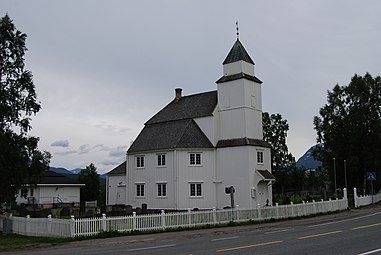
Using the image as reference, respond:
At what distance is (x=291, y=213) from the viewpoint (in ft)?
107

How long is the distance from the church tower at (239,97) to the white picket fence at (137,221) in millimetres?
12126

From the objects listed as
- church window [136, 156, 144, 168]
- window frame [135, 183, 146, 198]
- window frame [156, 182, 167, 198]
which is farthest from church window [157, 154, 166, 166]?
window frame [135, 183, 146, 198]

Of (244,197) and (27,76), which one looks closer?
(27,76)

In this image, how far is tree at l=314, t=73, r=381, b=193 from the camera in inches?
2201

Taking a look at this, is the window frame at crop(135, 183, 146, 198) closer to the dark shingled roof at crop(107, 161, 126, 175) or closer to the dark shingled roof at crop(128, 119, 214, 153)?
the dark shingled roof at crop(128, 119, 214, 153)

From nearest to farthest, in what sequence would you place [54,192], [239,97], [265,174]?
[265,174] → [239,97] → [54,192]

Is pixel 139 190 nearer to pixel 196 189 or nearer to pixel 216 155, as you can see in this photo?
pixel 196 189

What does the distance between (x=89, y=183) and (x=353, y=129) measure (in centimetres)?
4077

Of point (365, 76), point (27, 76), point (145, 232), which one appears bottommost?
point (145, 232)

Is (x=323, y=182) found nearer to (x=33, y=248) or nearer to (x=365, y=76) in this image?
(x=365, y=76)

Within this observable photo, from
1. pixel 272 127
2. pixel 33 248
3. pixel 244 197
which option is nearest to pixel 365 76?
pixel 272 127

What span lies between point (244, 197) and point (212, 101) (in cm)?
1100

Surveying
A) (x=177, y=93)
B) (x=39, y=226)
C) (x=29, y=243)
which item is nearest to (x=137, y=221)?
(x=39, y=226)

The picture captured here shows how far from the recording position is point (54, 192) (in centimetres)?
6462
